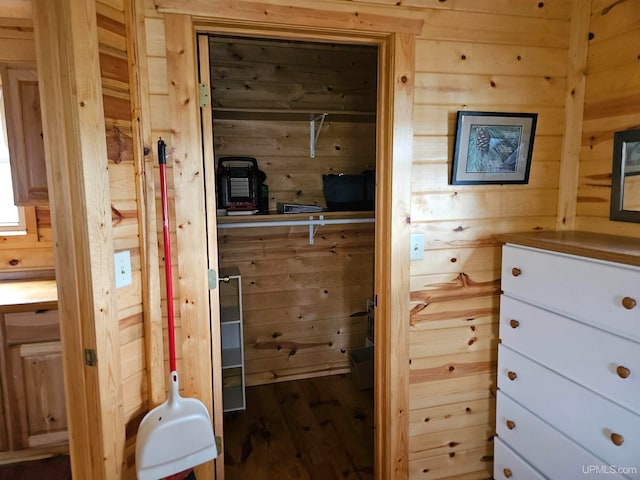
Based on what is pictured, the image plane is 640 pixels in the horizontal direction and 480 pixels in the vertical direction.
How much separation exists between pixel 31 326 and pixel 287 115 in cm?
188

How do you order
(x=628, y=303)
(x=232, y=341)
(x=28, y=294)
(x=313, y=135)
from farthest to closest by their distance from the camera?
(x=313, y=135)
(x=232, y=341)
(x=28, y=294)
(x=628, y=303)

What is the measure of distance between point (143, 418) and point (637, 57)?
237cm

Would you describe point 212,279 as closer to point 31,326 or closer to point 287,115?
point 31,326

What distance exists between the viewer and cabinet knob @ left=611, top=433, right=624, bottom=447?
1329mm

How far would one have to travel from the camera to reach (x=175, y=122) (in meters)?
1.48

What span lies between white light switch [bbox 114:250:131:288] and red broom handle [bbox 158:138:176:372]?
12cm

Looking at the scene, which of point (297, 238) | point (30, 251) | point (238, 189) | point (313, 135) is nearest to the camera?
point (30, 251)

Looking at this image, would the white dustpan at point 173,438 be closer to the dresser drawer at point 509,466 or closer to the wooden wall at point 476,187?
the wooden wall at point 476,187

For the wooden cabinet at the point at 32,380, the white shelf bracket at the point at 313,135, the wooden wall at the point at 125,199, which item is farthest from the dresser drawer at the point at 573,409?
the wooden cabinet at the point at 32,380

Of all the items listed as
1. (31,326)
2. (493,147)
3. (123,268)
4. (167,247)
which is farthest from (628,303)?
(31,326)

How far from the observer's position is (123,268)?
1435mm

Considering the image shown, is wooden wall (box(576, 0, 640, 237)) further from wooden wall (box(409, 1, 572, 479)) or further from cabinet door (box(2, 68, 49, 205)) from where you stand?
cabinet door (box(2, 68, 49, 205))

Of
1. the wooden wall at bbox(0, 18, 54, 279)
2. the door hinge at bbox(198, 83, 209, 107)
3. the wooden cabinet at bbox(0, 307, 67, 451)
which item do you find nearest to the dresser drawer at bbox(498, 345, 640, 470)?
the door hinge at bbox(198, 83, 209, 107)

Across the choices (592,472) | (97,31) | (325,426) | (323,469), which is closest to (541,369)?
(592,472)
